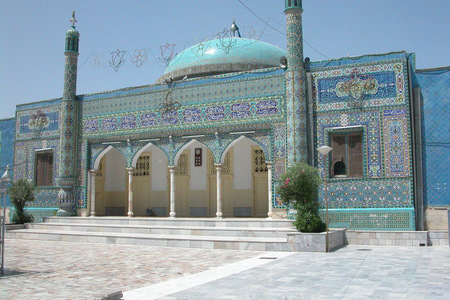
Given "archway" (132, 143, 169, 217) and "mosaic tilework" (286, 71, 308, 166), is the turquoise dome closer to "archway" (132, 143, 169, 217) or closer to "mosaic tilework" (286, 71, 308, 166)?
"archway" (132, 143, 169, 217)

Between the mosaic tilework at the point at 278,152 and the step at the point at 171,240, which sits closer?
the step at the point at 171,240

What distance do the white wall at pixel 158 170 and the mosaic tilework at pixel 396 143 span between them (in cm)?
928

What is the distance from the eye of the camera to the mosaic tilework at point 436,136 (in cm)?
1214

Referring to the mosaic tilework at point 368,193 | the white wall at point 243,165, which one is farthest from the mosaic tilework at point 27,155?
the mosaic tilework at point 368,193

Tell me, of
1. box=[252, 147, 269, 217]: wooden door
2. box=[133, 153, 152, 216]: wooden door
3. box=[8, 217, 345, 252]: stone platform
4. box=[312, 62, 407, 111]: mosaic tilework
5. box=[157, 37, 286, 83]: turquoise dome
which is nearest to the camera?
box=[8, 217, 345, 252]: stone platform

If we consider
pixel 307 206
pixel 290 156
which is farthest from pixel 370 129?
pixel 307 206

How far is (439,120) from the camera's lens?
12383 mm

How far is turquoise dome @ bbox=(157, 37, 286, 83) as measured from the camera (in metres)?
17.4

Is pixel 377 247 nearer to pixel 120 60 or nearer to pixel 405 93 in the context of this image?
pixel 405 93

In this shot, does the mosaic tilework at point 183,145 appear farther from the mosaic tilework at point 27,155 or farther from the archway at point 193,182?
the mosaic tilework at point 27,155

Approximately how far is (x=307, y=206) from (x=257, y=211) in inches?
228

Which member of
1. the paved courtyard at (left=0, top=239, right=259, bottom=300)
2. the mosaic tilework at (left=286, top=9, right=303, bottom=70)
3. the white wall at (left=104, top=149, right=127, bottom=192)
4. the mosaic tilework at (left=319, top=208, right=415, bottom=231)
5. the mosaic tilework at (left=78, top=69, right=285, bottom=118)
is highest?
the mosaic tilework at (left=286, top=9, right=303, bottom=70)

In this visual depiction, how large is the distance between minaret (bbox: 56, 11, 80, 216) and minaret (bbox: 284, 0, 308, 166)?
8714 mm

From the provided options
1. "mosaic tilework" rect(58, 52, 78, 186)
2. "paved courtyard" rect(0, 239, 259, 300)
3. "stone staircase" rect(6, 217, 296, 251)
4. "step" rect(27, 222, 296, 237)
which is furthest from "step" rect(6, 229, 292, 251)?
"mosaic tilework" rect(58, 52, 78, 186)
